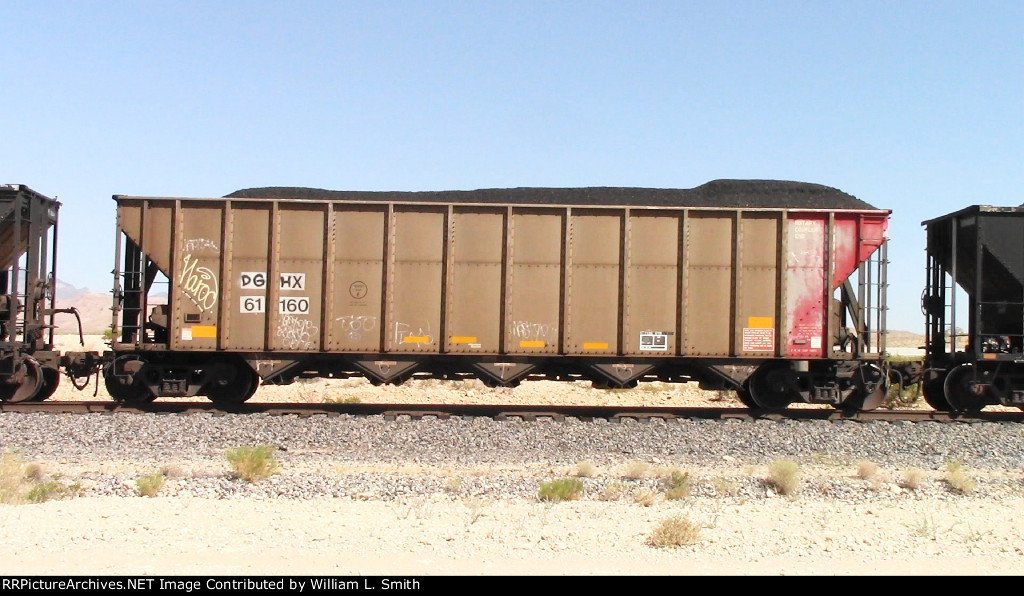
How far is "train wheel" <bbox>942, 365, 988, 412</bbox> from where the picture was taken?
527 inches

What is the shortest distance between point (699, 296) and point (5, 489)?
9.64 meters

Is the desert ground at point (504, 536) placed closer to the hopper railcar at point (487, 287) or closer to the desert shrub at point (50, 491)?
the desert shrub at point (50, 491)

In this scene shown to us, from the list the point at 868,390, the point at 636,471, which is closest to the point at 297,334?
the point at 636,471

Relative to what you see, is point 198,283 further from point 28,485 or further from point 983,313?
point 983,313

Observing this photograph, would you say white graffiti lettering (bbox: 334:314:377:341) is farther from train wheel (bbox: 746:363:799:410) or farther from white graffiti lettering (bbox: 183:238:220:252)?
train wheel (bbox: 746:363:799:410)

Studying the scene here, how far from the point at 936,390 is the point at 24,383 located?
1518 centimetres

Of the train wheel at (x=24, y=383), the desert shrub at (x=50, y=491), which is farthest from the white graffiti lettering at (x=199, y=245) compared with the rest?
the desert shrub at (x=50, y=491)

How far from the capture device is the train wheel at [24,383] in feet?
42.8

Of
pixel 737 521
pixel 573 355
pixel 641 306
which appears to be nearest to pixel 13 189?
pixel 573 355

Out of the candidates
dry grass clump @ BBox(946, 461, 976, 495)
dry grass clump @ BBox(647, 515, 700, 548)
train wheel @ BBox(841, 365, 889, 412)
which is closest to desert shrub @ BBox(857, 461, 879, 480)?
dry grass clump @ BBox(946, 461, 976, 495)

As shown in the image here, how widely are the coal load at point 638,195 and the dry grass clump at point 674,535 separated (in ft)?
26.4

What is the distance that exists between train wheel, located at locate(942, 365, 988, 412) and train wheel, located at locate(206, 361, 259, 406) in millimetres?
11431

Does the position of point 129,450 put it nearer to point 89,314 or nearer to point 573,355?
point 573,355
